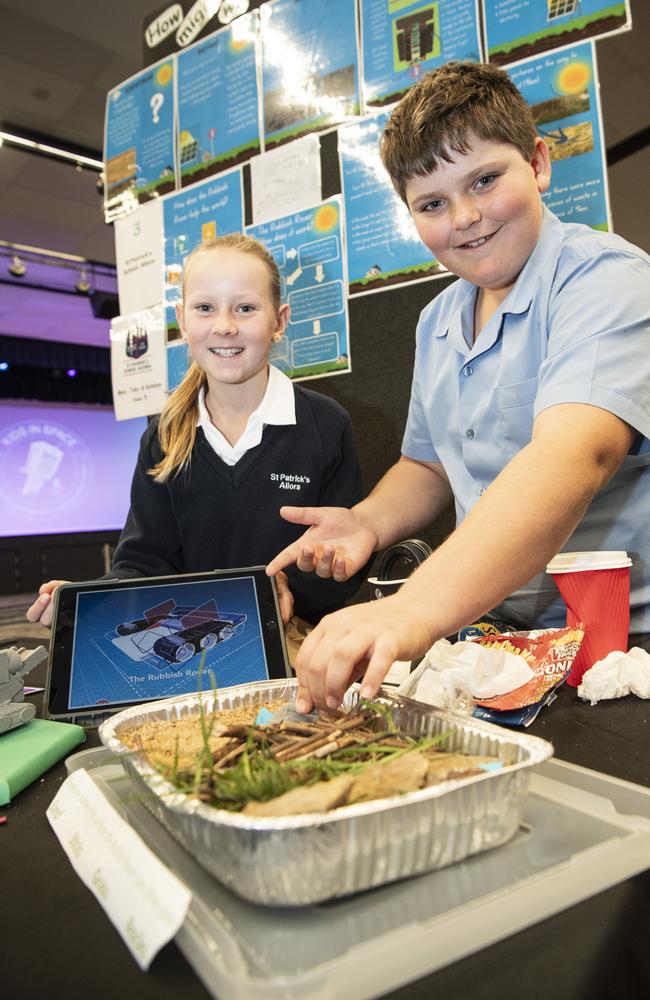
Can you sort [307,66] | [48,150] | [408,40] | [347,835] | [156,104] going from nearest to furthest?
1. [347,835]
2. [408,40]
3. [307,66]
4. [156,104]
5. [48,150]

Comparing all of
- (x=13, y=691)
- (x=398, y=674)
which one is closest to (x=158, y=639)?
(x=13, y=691)

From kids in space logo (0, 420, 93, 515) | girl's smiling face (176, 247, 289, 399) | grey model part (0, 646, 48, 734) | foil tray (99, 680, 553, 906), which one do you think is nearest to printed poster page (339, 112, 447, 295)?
girl's smiling face (176, 247, 289, 399)

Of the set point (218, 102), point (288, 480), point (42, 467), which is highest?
point (218, 102)

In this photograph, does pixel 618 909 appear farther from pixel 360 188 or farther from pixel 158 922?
pixel 360 188

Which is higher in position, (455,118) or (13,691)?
(455,118)

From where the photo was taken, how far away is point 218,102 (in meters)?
2.14

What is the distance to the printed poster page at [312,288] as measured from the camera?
74.2 inches

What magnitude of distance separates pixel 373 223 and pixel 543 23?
54 centimetres

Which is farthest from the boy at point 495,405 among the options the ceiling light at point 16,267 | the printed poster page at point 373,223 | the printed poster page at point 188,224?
the ceiling light at point 16,267

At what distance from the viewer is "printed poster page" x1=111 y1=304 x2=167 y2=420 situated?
2.29m

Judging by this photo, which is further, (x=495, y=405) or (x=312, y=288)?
(x=312, y=288)

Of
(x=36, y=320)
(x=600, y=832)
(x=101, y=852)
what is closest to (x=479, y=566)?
(x=600, y=832)

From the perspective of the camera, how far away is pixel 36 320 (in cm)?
770

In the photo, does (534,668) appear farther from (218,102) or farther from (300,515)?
(218,102)
